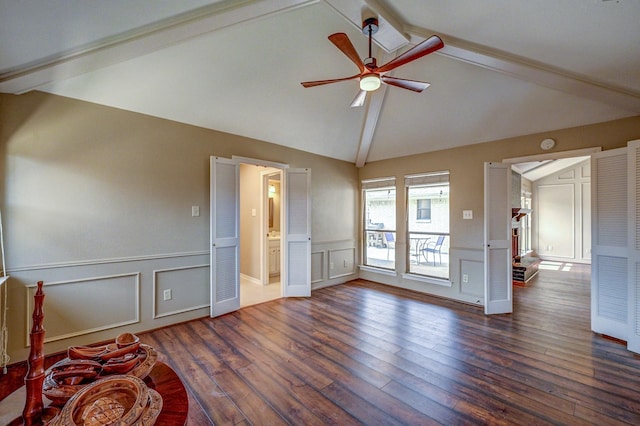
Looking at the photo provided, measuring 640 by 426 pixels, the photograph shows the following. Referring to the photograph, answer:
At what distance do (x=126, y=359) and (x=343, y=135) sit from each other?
4191mm

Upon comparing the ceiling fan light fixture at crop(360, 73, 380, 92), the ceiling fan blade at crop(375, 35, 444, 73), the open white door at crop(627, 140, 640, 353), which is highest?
the ceiling fan blade at crop(375, 35, 444, 73)

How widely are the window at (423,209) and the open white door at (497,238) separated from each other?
1102mm

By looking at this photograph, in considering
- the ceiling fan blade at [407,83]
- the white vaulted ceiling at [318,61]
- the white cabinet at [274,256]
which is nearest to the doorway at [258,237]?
the white cabinet at [274,256]

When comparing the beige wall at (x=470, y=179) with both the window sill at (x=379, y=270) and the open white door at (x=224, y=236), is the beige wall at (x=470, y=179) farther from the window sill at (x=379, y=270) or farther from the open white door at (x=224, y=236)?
the open white door at (x=224, y=236)

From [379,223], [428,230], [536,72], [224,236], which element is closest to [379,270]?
[379,223]

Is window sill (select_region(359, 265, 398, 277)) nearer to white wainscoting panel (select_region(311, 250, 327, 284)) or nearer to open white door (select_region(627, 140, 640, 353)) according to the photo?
white wainscoting panel (select_region(311, 250, 327, 284))

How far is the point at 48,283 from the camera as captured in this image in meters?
2.51

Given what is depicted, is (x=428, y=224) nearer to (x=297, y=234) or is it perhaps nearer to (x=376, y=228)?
(x=376, y=228)

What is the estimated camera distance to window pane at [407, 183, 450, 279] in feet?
14.7

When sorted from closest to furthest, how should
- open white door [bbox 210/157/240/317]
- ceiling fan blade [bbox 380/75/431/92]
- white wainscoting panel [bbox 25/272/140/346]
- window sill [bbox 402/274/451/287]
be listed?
ceiling fan blade [bbox 380/75/431/92]
white wainscoting panel [bbox 25/272/140/346]
open white door [bbox 210/157/240/317]
window sill [bbox 402/274/451/287]

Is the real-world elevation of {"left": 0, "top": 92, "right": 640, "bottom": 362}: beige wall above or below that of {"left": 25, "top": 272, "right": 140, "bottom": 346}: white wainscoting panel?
above

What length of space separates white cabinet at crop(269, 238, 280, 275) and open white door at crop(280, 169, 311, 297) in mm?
1048

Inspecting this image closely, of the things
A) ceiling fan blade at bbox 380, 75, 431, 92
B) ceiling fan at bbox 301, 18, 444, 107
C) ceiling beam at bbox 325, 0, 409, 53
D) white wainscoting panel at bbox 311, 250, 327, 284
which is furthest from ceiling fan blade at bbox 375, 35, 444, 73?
white wainscoting panel at bbox 311, 250, 327, 284

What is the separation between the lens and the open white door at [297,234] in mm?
4355
